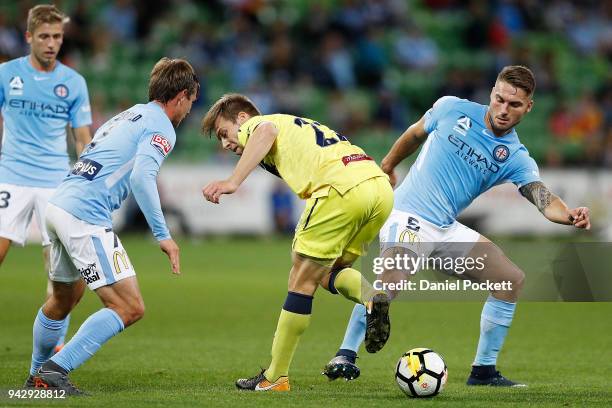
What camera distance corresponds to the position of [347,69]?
23750mm

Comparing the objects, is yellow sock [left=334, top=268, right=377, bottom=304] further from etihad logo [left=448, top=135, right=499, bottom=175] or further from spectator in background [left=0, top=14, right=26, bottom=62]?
spectator in background [left=0, top=14, right=26, bottom=62]

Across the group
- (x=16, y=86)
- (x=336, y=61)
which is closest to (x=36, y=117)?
(x=16, y=86)

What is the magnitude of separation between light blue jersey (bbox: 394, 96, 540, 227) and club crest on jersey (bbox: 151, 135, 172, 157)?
213 cm

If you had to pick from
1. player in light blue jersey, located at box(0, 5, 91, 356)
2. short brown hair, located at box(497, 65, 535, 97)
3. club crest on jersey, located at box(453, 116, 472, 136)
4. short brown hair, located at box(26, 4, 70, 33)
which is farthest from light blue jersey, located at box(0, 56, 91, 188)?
short brown hair, located at box(497, 65, 535, 97)

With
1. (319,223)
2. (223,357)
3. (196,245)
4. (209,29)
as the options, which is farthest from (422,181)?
(209,29)

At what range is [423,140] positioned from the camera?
8555 millimetres

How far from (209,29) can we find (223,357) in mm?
15251

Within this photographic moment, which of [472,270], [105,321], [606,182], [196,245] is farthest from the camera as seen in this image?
[606,182]

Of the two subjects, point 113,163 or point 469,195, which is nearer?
point 113,163

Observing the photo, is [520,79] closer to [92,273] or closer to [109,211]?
[109,211]

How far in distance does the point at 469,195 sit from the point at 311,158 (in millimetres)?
1628

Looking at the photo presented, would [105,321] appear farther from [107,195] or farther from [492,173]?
[492,173]

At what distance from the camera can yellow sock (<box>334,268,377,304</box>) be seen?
23.9 ft

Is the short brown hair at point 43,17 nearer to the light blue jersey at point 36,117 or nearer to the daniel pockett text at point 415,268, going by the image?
the light blue jersey at point 36,117
